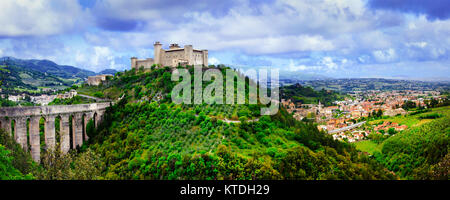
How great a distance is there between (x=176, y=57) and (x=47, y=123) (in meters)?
20.1

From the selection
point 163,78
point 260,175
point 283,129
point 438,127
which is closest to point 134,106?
point 163,78

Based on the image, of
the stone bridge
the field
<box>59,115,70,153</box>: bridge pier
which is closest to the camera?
the stone bridge

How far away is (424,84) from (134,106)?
9810 centimetres

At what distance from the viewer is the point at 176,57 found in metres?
45.4

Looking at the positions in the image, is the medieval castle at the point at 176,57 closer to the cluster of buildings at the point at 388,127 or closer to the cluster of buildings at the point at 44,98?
the cluster of buildings at the point at 44,98

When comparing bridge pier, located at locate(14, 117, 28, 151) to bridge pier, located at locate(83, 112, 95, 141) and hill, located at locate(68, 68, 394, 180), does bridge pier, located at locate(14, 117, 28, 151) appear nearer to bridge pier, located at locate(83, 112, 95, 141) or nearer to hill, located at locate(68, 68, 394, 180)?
hill, located at locate(68, 68, 394, 180)

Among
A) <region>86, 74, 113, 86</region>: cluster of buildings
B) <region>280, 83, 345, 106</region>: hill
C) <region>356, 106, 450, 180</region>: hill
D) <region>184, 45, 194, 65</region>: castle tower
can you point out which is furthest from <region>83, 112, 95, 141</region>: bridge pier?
<region>280, 83, 345, 106</region>: hill

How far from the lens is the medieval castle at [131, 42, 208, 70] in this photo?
44438 millimetres

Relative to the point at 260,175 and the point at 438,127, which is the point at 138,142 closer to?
the point at 260,175

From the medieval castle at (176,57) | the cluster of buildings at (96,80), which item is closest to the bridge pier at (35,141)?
the medieval castle at (176,57)

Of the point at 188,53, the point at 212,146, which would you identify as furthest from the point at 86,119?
the point at 212,146

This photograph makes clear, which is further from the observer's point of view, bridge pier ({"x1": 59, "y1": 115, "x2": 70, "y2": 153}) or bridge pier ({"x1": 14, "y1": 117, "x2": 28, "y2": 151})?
bridge pier ({"x1": 59, "y1": 115, "x2": 70, "y2": 153})

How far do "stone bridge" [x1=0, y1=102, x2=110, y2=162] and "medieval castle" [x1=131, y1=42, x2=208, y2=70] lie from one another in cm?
1288
